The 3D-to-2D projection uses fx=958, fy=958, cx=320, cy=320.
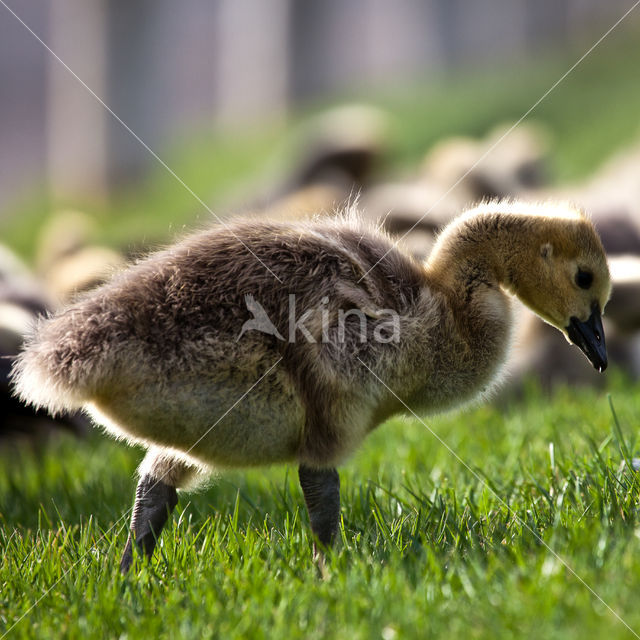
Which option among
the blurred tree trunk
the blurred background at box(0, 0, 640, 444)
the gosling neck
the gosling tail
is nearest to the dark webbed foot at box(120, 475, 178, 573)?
the gosling tail

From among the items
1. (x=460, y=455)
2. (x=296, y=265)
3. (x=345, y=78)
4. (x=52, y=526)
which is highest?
(x=296, y=265)

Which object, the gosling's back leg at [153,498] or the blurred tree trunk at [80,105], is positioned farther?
the blurred tree trunk at [80,105]

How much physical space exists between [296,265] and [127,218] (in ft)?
49.6

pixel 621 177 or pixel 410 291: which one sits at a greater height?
pixel 410 291

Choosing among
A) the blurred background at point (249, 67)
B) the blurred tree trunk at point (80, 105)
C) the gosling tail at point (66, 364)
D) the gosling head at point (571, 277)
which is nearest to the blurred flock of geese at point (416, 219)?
the gosling head at point (571, 277)

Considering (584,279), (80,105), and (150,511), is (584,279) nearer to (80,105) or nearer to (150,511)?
(150,511)

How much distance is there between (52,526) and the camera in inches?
139

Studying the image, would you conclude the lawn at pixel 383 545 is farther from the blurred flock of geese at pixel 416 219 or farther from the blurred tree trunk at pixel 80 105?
the blurred tree trunk at pixel 80 105

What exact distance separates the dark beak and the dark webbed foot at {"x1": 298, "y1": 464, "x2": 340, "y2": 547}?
38.2 inches

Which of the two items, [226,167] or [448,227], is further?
[226,167]

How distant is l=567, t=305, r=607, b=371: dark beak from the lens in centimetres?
319

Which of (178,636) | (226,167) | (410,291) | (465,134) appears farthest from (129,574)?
(226,167)

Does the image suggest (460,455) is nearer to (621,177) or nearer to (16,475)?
(16,475)

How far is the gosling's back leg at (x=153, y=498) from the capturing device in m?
3.04
